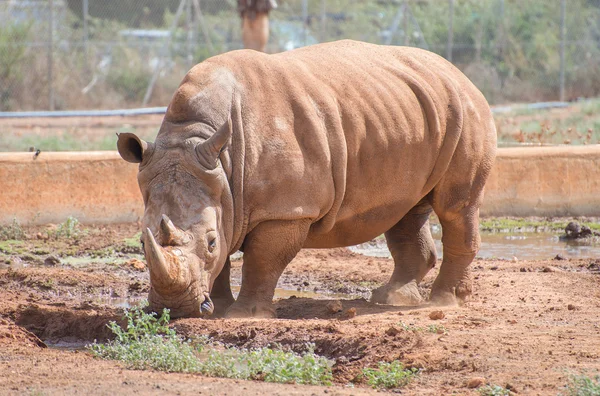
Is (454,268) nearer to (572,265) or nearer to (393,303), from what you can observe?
(393,303)

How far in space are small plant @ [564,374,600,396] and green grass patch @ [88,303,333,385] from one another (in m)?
1.16

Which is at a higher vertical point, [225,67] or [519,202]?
[225,67]

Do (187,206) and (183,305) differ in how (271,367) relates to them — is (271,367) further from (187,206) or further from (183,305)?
(187,206)

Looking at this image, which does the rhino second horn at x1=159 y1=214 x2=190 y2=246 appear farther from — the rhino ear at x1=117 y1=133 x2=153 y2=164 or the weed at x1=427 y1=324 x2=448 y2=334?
the weed at x1=427 y1=324 x2=448 y2=334

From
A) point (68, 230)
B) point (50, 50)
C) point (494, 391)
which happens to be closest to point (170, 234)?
point (494, 391)

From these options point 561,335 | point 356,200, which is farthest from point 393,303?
point 561,335

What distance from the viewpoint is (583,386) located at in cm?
476

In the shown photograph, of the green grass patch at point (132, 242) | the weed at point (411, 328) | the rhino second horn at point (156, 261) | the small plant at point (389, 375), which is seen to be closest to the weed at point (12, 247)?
the green grass patch at point (132, 242)

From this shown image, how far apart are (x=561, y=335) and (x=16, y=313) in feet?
11.4

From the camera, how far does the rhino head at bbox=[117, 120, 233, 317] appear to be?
245 inches

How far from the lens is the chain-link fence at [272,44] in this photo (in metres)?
22.5

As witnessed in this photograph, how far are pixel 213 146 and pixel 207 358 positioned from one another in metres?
1.31

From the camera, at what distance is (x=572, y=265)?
9383mm

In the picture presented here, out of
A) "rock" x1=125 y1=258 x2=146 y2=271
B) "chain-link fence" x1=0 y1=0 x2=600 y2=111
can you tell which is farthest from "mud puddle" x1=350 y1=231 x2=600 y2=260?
"chain-link fence" x1=0 y1=0 x2=600 y2=111
